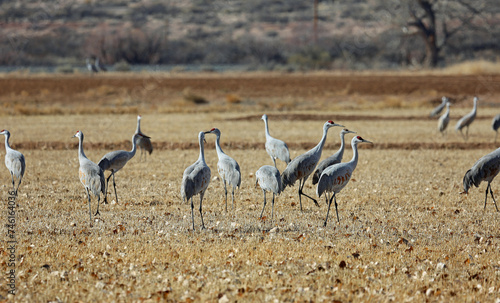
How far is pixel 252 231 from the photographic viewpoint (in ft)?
31.4

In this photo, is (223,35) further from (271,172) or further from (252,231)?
(252,231)

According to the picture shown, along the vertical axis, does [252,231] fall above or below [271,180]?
below

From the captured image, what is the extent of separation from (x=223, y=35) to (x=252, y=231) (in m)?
77.0

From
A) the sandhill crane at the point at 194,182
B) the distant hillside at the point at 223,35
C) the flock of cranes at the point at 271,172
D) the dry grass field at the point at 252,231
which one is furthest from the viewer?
the distant hillside at the point at 223,35

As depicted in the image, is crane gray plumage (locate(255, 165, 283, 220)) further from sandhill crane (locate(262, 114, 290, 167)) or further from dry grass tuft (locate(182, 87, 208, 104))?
dry grass tuft (locate(182, 87, 208, 104))

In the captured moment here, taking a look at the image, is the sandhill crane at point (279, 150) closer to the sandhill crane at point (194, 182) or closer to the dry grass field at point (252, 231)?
the dry grass field at point (252, 231)

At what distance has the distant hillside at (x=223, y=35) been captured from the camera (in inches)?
2534

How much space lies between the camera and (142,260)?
8016 mm

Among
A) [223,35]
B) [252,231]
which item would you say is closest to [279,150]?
[252,231]

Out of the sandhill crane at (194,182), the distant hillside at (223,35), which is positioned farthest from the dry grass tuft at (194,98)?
the sandhill crane at (194,182)

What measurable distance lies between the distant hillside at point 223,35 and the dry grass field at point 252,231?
1606 inches

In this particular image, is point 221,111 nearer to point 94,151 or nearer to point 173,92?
point 173,92

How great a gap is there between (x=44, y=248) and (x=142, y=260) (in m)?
1.40

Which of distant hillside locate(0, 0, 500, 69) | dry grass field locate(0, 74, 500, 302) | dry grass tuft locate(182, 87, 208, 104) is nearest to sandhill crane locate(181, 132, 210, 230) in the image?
dry grass field locate(0, 74, 500, 302)
